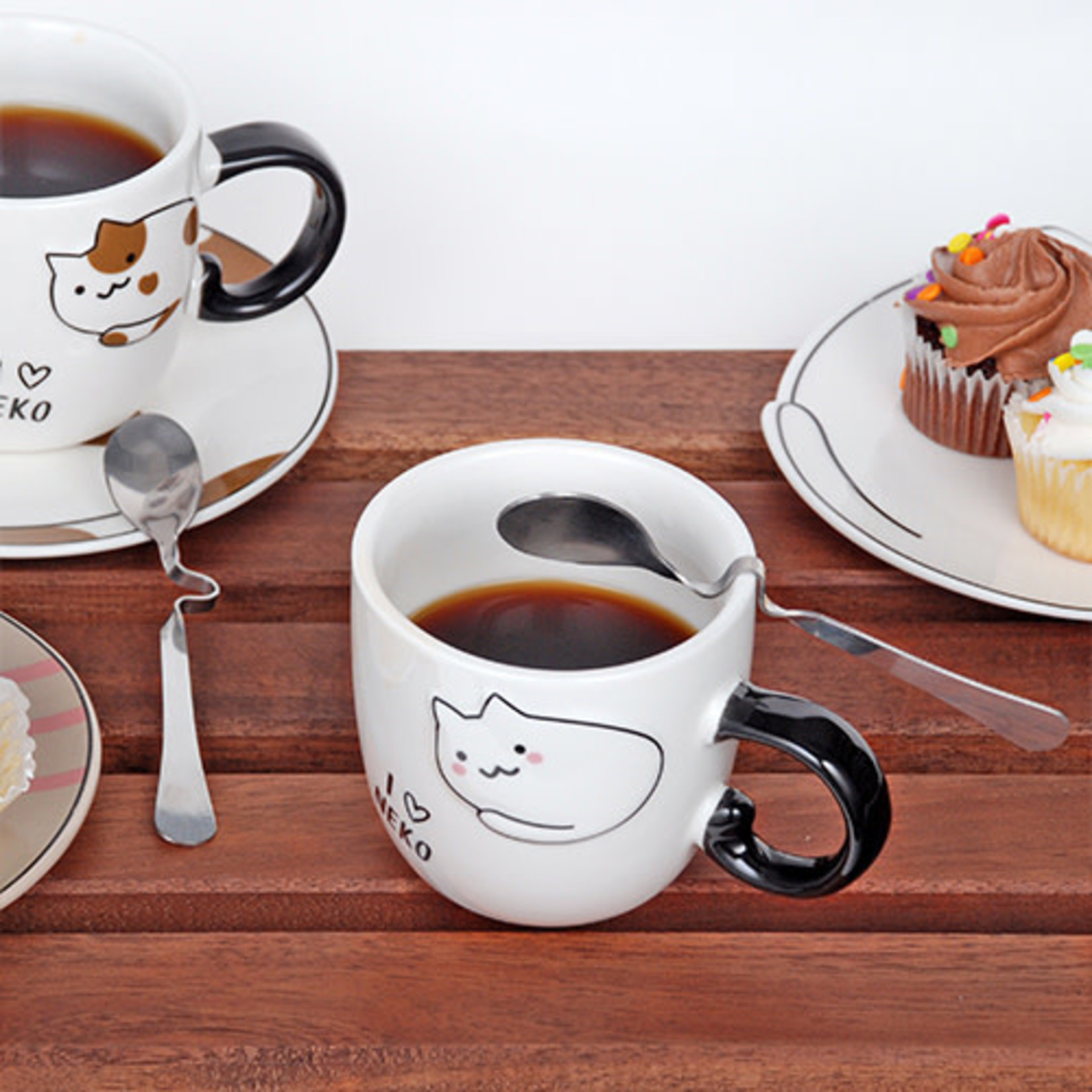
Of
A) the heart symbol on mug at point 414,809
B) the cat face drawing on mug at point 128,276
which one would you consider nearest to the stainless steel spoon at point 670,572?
the heart symbol on mug at point 414,809

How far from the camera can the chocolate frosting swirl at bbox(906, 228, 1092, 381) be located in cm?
85

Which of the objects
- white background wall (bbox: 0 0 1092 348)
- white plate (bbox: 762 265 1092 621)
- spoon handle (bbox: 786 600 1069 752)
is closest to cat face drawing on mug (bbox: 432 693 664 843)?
spoon handle (bbox: 786 600 1069 752)

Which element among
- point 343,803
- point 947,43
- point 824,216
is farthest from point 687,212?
point 343,803

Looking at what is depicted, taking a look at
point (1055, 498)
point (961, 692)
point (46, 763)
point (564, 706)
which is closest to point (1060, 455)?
point (1055, 498)

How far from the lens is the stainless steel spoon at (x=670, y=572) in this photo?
0.64 m

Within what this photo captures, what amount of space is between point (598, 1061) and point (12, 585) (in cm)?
36

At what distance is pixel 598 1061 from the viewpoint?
0.60 metres

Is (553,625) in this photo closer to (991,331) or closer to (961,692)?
(961,692)

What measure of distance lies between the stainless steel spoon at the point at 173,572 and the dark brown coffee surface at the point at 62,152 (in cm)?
12

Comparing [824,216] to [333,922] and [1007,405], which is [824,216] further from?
[333,922]

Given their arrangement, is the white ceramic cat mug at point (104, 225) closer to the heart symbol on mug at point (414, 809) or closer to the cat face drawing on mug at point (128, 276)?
the cat face drawing on mug at point (128, 276)

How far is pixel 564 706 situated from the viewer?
547 millimetres

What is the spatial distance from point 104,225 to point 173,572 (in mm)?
155

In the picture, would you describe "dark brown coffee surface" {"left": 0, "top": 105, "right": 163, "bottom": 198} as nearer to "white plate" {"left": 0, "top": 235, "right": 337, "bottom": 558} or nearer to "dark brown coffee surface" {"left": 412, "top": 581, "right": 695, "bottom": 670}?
"white plate" {"left": 0, "top": 235, "right": 337, "bottom": 558}
